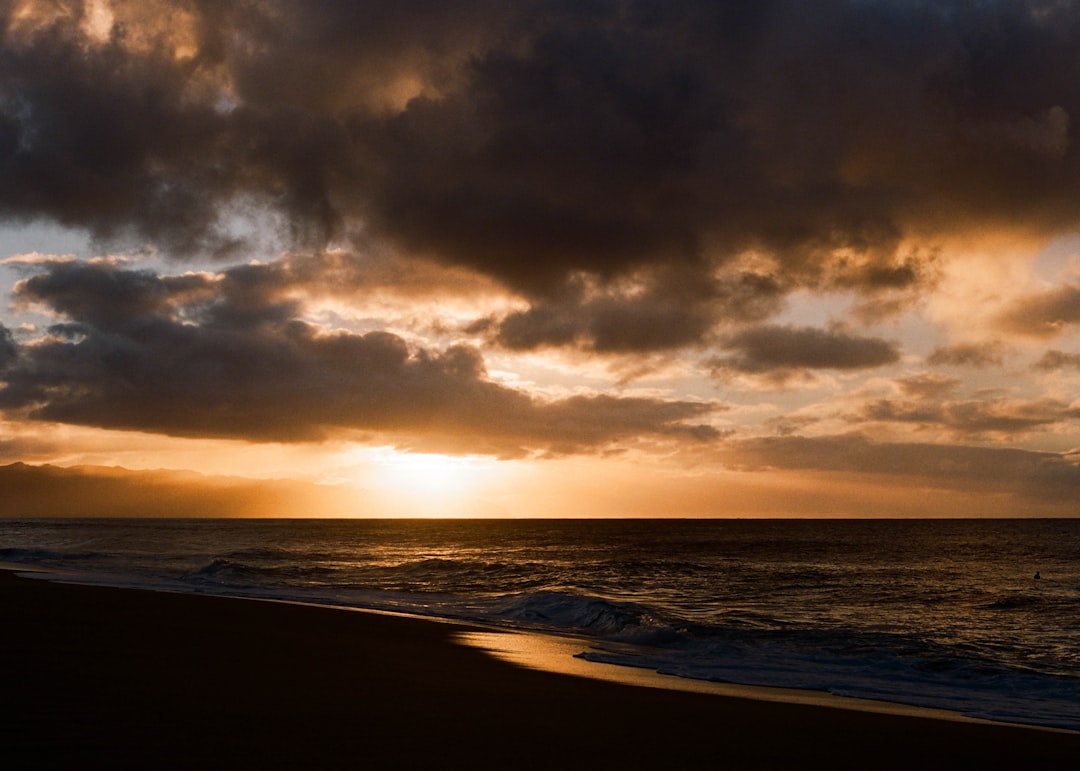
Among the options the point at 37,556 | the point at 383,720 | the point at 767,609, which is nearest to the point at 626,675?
the point at 383,720

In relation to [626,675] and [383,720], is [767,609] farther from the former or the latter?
[383,720]

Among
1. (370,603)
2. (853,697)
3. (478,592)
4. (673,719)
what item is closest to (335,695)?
(673,719)

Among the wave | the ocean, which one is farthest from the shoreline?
the wave

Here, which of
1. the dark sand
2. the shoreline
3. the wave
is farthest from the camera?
the wave

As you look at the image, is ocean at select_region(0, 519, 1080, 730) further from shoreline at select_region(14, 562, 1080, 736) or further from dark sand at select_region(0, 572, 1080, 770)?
dark sand at select_region(0, 572, 1080, 770)

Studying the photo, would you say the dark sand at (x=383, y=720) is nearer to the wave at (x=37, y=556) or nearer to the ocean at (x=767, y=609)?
the ocean at (x=767, y=609)

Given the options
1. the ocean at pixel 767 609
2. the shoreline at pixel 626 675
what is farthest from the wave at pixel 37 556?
the shoreline at pixel 626 675

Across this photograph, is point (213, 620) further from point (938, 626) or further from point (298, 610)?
point (938, 626)

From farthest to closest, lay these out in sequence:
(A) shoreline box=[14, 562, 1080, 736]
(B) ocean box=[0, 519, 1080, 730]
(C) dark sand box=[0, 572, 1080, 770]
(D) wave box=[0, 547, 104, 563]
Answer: (D) wave box=[0, 547, 104, 563] < (B) ocean box=[0, 519, 1080, 730] < (A) shoreline box=[14, 562, 1080, 736] < (C) dark sand box=[0, 572, 1080, 770]

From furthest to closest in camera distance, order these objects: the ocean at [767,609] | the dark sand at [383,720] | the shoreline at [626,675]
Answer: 1. the ocean at [767,609]
2. the shoreline at [626,675]
3. the dark sand at [383,720]

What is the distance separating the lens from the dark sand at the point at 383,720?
A: 6.71 metres

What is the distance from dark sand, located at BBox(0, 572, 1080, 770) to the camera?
6711 millimetres

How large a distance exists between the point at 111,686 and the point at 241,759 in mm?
3541

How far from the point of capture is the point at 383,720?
316 inches
